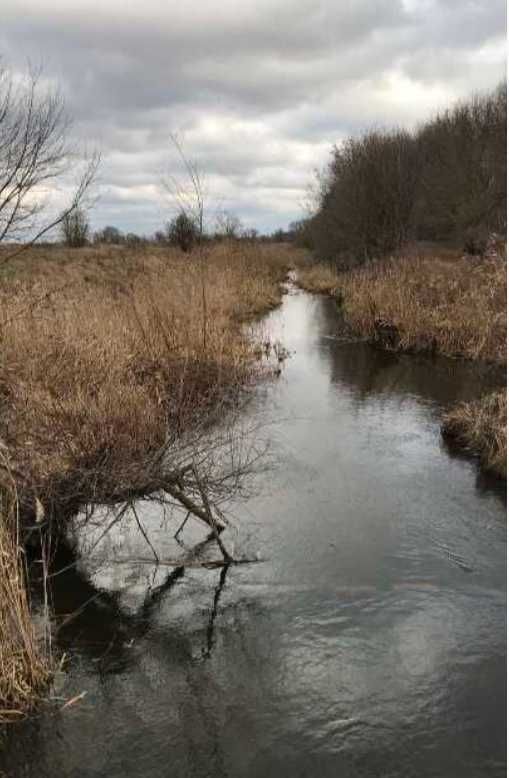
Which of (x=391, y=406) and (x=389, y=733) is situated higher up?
(x=391, y=406)

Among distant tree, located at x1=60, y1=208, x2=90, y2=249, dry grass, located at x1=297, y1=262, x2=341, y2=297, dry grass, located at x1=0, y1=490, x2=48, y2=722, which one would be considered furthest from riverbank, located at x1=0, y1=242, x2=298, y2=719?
distant tree, located at x1=60, y1=208, x2=90, y2=249

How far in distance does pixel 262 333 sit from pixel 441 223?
16.5m

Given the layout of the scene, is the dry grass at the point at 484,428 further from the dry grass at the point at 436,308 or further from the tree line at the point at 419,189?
the tree line at the point at 419,189

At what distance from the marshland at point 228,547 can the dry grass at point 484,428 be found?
0.04m

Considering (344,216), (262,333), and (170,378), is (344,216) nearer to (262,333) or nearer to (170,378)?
(262,333)

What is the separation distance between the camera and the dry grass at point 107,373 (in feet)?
16.6

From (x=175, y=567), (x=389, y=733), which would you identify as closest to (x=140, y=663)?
(x=175, y=567)

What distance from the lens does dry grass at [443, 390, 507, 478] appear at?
21.9 ft

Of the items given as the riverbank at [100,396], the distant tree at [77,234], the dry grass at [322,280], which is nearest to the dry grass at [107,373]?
the riverbank at [100,396]

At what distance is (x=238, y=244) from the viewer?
70.1ft

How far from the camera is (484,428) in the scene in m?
7.25

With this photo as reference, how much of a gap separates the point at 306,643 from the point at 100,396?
3034 mm

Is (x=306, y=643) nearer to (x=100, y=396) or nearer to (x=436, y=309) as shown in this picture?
(x=100, y=396)

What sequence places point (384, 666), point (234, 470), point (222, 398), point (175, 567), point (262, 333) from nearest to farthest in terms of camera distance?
point (384, 666)
point (175, 567)
point (234, 470)
point (222, 398)
point (262, 333)
